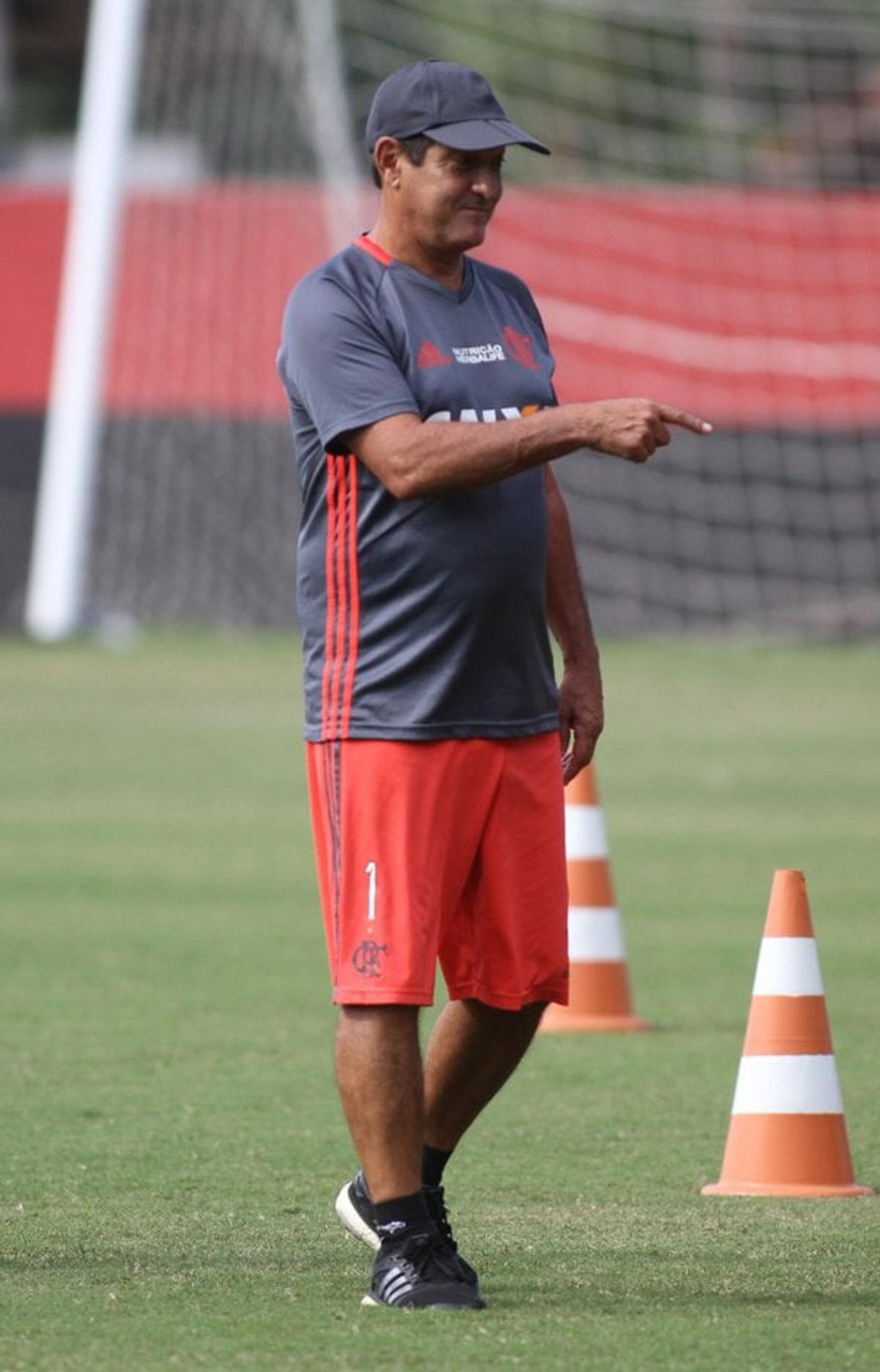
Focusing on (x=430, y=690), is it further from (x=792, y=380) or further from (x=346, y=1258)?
(x=792, y=380)

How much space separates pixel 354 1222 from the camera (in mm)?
5961

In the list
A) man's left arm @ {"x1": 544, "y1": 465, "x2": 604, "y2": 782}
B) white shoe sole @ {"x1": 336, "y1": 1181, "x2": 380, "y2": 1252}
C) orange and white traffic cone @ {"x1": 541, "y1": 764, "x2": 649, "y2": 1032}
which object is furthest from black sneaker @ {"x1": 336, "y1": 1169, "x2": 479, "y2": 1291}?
orange and white traffic cone @ {"x1": 541, "y1": 764, "x2": 649, "y2": 1032}

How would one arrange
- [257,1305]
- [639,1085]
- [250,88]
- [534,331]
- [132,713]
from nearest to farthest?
[257,1305]
[534,331]
[639,1085]
[132,713]
[250,88]

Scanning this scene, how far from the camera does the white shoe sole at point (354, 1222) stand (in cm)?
593

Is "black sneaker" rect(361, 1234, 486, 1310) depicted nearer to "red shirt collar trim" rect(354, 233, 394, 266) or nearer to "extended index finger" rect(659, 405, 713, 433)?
"extended index finger" rect(659, 405, 713, 433)

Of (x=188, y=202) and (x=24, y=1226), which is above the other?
(x=188, y=202)

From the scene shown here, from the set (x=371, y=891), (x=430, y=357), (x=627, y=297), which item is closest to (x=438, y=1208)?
(x=371, y=891)

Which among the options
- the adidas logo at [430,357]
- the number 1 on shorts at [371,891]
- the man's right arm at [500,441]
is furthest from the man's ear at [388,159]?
the number 1 on shorts at [371,891]

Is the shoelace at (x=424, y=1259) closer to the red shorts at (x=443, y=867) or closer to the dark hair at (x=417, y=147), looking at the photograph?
the red shorts at (x=443, y=867)

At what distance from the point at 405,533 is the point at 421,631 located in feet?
0.59

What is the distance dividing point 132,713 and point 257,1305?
580 inches

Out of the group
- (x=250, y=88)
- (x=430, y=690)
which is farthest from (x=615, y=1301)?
(x=250, y=88)

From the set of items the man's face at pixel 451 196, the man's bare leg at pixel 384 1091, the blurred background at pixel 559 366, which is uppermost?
the blurred background at pixel 559 366

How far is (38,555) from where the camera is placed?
83.8 ft
